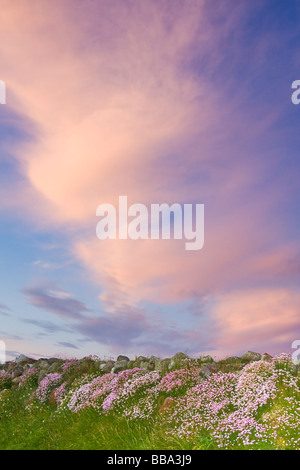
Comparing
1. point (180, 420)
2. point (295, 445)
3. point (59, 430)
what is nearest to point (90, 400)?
point (59, 430)

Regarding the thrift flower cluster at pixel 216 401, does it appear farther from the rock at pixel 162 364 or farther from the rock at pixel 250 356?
the rock at pixel 250 356

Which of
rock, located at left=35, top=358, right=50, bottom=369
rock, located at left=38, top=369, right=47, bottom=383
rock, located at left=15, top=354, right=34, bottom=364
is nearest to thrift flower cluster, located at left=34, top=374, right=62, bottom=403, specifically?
rock, located at left=38, top=369, right=47, bottom=383

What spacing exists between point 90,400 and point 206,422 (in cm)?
606

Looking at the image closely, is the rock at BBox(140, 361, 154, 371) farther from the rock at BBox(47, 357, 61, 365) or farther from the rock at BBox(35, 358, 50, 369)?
the rock at BBox(47, 357, 61, 365)

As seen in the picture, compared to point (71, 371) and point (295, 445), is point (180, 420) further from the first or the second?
point (71, 371)

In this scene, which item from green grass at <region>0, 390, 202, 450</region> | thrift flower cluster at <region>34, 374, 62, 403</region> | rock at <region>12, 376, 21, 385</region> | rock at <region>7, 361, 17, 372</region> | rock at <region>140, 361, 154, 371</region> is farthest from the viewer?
rock at <region>7, 361, 17, 372</region>

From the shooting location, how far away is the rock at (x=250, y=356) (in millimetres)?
15953

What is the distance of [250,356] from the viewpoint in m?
16.1

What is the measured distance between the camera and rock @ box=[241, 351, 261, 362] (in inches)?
628

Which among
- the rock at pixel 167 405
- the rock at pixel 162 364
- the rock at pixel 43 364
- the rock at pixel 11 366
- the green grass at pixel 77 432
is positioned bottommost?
the green grass at pixel 77 432

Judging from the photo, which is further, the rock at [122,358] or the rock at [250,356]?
the rock at [122,358]

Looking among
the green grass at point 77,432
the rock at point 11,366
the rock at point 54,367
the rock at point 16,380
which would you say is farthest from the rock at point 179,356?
the rock at point 11,366
